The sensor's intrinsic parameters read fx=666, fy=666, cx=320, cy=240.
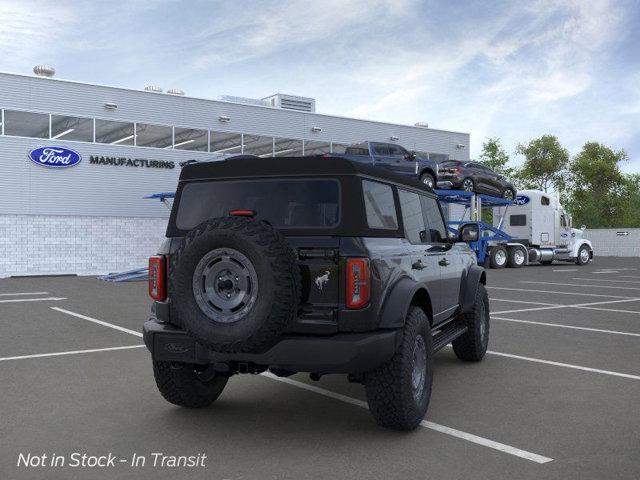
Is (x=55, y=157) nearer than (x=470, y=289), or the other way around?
(x=470, y=289)

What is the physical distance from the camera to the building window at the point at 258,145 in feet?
101

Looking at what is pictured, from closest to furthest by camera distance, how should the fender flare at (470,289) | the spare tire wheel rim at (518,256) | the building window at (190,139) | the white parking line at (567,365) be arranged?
1. the white parking line at (567,365)
2. the fender flare at (470,289)
3. the building window at (190,139)
4. the spare tire wheel rim at (518,256)

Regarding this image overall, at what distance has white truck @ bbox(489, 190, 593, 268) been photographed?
1183 inches

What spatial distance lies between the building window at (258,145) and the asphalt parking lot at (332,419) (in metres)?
22.4

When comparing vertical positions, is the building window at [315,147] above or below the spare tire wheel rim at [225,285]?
above

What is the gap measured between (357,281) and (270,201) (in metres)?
0.97

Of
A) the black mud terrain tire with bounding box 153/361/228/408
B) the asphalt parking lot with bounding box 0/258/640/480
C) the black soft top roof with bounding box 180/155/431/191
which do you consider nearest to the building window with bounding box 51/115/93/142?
the asphalt parking lot with bounding box 0/258/640/480

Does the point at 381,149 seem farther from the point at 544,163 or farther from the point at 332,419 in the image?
the point at 544,163

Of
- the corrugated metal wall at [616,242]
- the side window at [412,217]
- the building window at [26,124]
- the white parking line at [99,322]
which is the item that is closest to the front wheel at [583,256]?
the corrugated metal wall at [616,242]

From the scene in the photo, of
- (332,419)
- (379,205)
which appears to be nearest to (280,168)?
(379,205)

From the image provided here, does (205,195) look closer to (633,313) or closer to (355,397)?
(355,397)

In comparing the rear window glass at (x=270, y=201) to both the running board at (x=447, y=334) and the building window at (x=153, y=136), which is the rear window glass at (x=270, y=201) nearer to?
the running board at (x=447, y=334)

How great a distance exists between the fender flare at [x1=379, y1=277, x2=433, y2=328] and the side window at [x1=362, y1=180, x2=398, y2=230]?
47cm

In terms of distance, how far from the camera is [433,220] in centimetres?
679
